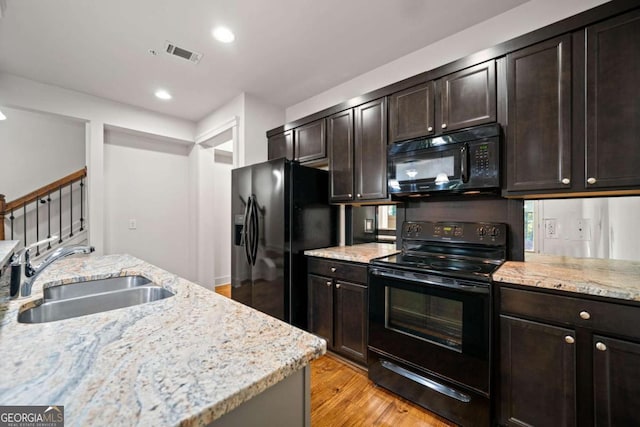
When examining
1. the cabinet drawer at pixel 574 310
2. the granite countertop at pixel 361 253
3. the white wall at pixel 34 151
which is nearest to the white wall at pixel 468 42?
the granite countertop at pixel 361 253

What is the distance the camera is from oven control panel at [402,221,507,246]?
6.28ft

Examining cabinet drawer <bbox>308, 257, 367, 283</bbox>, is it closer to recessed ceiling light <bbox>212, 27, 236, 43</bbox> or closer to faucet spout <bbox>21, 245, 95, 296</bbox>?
faucet spout <bbox>21, 245, 95, 296</bbox>

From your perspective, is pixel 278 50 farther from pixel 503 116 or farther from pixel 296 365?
pixel 296 365

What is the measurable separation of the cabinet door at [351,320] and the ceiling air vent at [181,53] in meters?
2.47

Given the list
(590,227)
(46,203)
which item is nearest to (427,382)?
(590,227)

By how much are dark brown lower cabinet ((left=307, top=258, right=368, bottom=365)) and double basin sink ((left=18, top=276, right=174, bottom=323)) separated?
1.32 m

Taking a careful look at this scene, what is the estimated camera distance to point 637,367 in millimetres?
1145

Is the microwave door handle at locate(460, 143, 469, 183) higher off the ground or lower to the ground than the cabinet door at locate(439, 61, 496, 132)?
lower

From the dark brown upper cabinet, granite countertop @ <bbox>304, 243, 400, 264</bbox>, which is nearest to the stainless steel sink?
granite countertop @ <bbox>304, 243, 400, 264</bbox>

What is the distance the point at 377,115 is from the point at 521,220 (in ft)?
4.55

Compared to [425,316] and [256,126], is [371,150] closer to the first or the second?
[425,316]

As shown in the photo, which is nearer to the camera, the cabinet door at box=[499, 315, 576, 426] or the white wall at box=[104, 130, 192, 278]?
the cabinet door at box=[499, 315, 576, 426]

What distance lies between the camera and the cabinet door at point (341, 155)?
255 centimetres

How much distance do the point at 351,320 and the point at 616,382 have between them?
147 centimetres
